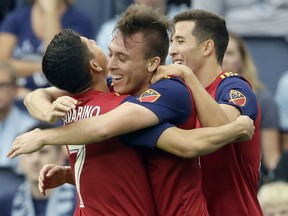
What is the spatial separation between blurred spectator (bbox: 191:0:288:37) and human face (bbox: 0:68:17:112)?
1777mm

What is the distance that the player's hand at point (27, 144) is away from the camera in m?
6.15

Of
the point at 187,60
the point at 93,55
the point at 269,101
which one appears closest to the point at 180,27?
the point at 187,60

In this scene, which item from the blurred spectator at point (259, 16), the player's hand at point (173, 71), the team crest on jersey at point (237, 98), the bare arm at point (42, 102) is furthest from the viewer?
the blurred spectator at point (259, 16)

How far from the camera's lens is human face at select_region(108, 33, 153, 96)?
634 centimetres

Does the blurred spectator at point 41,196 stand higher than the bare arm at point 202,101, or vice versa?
the bare arm at point 202,101

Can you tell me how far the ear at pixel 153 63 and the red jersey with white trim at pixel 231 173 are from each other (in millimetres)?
393

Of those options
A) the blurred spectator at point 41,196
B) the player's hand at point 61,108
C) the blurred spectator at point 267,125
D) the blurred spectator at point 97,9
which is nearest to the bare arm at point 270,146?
the blurred spectator at point 267,125

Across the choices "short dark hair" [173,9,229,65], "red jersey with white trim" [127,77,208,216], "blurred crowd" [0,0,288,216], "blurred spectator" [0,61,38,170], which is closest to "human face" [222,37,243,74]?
"blurred crowd" [0,0,288,216]

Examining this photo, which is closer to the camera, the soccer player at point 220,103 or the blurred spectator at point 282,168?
the soccer player at point 220,103

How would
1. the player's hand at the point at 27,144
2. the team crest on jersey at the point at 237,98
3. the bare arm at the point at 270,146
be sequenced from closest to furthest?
the player's hand at the point at 27,144 < the team crest on jersey at the point at 237,98 < the bare arm at the point at 270,146

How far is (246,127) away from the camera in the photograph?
621 cm

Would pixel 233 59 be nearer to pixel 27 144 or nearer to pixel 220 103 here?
pixel 220 103

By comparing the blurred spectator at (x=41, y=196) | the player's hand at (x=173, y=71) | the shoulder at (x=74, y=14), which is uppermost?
→ the player's hand at (x=173, y=71)

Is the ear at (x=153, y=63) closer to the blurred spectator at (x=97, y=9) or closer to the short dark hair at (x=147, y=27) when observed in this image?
the short dark hair at (x=147, y=27)
